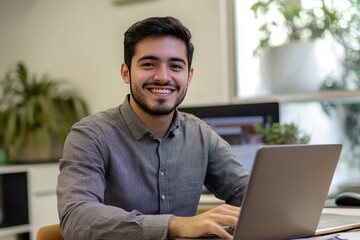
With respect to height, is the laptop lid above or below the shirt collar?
below

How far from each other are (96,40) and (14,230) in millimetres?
1307

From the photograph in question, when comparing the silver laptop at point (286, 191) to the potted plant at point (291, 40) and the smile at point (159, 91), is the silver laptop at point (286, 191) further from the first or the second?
the potted plant at point (291, 40)

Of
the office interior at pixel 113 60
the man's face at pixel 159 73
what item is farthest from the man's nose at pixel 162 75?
the office interior at pixel 113 60

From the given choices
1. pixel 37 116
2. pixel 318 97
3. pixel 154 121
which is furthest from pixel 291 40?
pixel 154 121

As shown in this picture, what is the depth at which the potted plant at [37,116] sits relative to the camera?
4066 millimetres

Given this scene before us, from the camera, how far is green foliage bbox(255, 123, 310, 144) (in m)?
2.73

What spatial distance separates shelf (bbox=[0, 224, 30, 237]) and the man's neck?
7.60 feet

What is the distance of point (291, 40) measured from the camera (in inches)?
137

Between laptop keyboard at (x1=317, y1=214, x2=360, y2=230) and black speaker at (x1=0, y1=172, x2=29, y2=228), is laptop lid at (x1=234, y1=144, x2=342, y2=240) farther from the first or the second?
black speaker at (x1=0, y1=172, x2=29, y2=228)

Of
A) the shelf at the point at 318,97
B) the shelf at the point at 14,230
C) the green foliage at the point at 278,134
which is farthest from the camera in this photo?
the shelf at the point at 14,230

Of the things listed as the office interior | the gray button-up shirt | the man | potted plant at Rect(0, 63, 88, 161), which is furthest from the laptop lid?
potted plant at Rect(0, 63, 88, 161)

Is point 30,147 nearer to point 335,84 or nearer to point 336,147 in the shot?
point 335,84

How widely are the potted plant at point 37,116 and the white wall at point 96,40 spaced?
0.13 meters

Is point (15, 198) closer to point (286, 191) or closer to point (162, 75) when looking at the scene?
point (162, 75)
